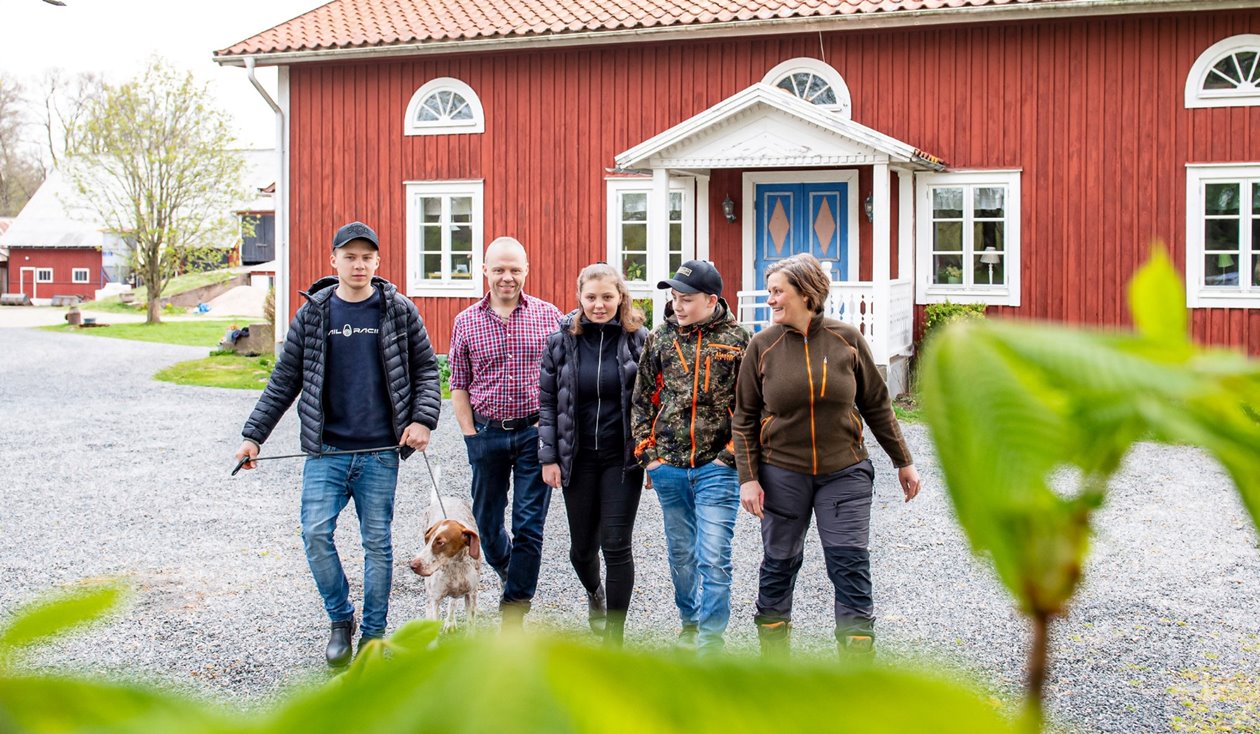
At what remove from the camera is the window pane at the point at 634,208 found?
18.1 meters

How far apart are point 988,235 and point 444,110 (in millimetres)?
8077

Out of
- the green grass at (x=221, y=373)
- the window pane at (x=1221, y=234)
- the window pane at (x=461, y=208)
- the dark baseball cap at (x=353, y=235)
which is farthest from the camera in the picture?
the green grass at (x=221, y=373)

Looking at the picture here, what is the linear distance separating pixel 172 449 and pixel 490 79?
7.95 metres

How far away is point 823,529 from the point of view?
5.32 meters

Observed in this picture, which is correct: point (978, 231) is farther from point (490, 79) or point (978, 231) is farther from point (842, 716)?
point (842, 716)

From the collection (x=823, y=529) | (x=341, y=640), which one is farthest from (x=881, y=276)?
(x=341, y=640)

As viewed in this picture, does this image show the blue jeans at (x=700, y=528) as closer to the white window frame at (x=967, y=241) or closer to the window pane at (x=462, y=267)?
the white window frame at (x=967, y=241)

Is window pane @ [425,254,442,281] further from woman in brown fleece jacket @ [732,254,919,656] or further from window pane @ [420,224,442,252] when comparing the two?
woman in brown fleece jacket @ [732,254,919,656]

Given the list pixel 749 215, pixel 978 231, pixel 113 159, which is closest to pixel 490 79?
pixel 749 215

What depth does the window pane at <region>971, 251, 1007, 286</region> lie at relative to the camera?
16.7 metres

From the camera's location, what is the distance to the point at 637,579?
7.65m

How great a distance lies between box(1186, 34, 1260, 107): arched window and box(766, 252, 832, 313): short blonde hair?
40.8 feet

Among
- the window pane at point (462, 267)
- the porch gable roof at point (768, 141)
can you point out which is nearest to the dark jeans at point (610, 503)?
the porch gable roof at point (768, 141)

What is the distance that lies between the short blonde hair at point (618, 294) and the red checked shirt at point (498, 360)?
1.52 ft
